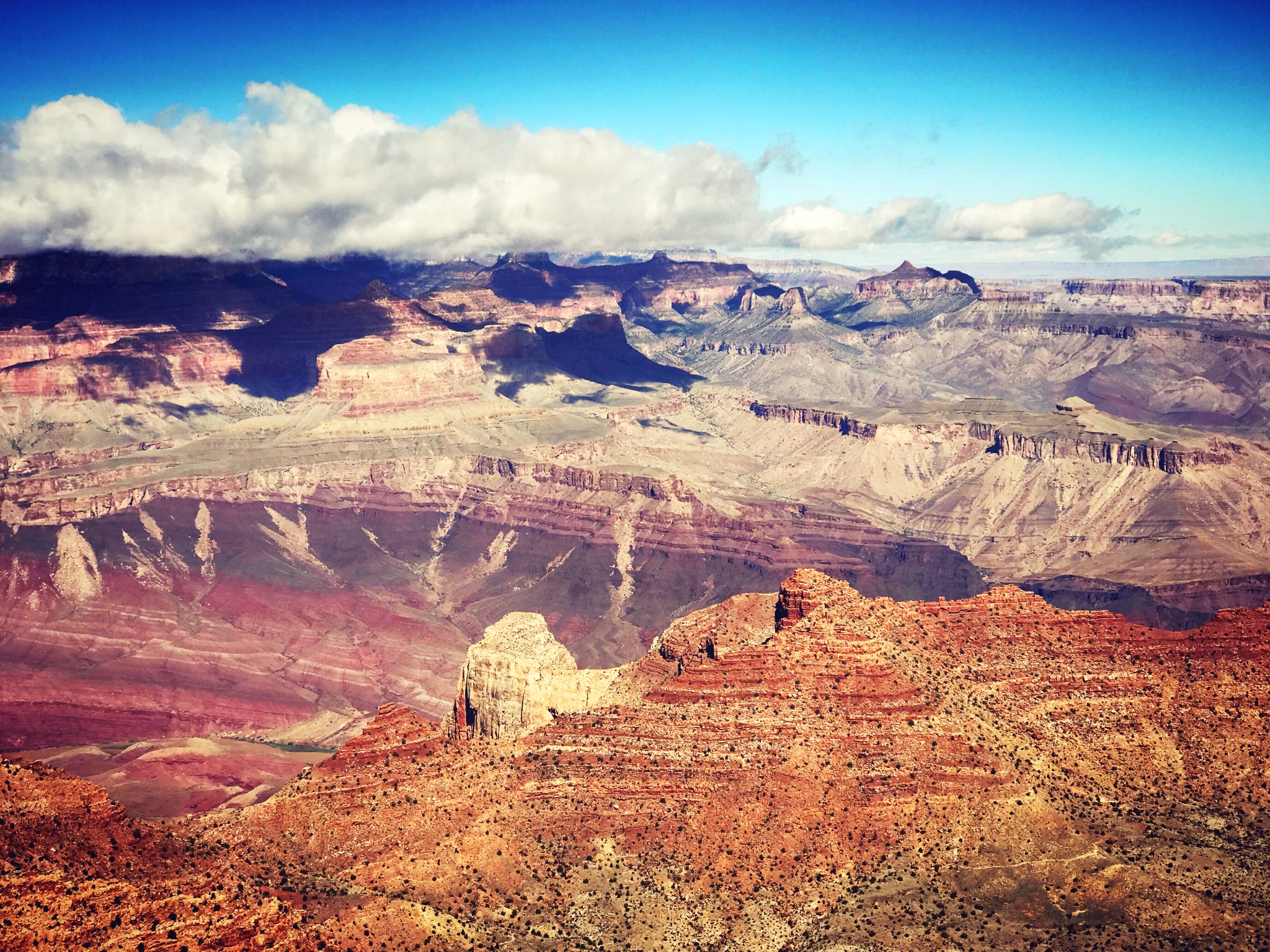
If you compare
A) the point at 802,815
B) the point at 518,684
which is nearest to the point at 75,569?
the point at 518,684

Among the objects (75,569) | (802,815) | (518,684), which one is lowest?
(75,569)

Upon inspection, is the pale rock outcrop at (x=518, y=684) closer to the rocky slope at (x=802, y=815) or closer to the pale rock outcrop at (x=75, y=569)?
the rocky slope at (x=802, y=815)

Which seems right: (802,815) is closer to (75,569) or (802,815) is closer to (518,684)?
(518,684)

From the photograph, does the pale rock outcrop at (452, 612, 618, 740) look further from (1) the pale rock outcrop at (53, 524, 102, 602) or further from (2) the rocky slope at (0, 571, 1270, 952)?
(1) the pale rock outcrop at (53, 524, 102, 602)

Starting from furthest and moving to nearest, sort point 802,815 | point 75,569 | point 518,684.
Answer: point 75,569 → point 518,684 → point 802,815

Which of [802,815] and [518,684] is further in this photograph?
[518,684]

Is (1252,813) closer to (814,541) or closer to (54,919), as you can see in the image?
(54,919)

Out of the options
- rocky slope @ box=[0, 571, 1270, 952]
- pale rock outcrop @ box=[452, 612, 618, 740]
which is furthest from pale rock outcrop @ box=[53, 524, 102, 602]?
rocky slope @ box=[0, 571, 1270, 952]

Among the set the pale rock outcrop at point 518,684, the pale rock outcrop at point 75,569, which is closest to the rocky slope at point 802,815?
the pale rock outcrop at point 518,684
